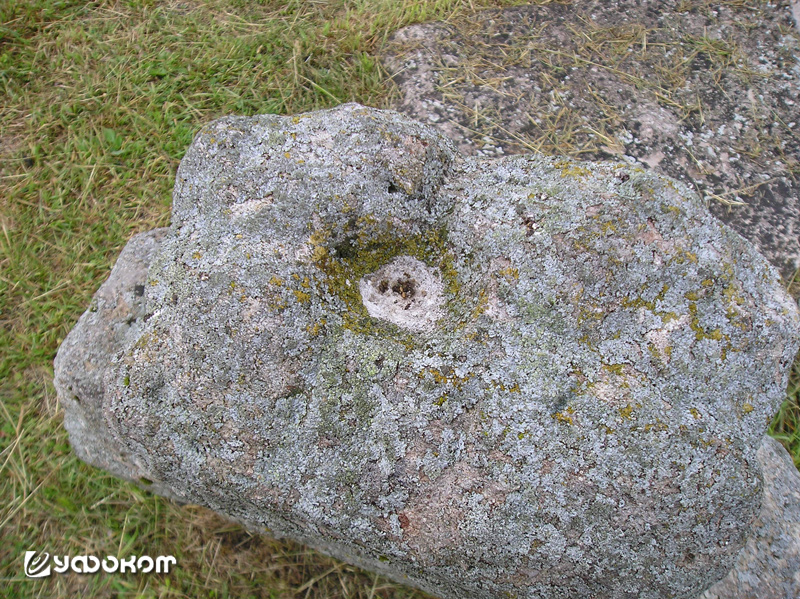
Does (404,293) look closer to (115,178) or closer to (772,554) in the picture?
(772,554)

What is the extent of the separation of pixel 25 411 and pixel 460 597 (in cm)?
219

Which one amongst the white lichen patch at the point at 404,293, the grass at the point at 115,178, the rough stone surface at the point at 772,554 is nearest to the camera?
the white lichen patch at the point at 404,293

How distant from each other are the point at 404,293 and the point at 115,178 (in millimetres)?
2163

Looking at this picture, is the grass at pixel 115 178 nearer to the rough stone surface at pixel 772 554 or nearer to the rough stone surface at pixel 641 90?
the rough stone surface at pixel 641 90

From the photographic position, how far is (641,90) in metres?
3.08

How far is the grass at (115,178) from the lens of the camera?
7.75ft

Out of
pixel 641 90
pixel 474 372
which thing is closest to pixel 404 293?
pixel 474 372

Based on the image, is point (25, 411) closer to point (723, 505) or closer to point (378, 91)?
point (378, 91)
